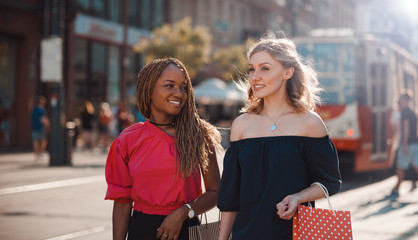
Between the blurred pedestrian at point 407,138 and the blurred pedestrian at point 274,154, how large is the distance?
10045 millimetres

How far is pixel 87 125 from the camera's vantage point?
24906 mm

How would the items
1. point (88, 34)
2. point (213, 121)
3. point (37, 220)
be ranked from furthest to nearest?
point (213, 121), point (88, 34), point (37, 220)

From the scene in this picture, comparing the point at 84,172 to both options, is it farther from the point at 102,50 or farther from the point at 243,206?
the point at 102,50

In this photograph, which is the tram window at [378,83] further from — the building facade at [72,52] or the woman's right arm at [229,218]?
the woman's right arm at [229,218]

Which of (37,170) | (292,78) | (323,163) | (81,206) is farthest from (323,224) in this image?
(37,170)

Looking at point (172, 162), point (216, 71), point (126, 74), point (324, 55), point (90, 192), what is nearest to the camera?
point (172, 162)

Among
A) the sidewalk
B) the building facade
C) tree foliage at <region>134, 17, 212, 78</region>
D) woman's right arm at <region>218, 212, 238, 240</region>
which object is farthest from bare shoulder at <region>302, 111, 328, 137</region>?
tree foliage at <region>134, 17, 212, 78</region>

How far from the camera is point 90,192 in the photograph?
12211mm

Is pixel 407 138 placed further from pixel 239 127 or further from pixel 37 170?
pixel 239 127

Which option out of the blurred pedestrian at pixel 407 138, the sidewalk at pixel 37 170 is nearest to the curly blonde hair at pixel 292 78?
the blurred pedestrian at pixel 407 138

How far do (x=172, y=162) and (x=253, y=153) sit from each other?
504 millimetres

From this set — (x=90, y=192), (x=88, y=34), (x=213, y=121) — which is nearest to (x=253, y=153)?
(x=90, y=192)

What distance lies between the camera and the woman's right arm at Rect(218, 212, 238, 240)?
336cm

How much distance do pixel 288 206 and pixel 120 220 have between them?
98 cm
